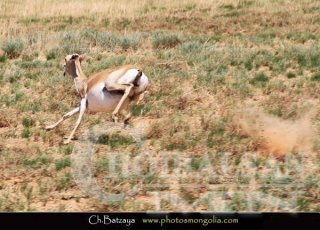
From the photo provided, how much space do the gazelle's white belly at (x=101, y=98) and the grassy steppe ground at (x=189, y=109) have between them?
Result: 0.54 metres

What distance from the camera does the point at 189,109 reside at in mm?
11414

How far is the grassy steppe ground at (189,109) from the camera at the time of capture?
759 centimetres

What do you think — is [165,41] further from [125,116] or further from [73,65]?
[73,65]

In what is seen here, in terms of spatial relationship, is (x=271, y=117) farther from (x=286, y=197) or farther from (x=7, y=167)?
(x=7, y=167)

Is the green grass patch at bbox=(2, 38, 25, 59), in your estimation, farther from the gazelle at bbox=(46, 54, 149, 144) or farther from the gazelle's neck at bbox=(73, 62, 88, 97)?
the gazelle at bbox=(46, 54, 149, 144)

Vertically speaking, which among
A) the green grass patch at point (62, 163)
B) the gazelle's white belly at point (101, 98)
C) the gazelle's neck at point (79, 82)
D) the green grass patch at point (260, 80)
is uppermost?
the gazelle's neck at point (79, 82)

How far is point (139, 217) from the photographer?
564 centimetres

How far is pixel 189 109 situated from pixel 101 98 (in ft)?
8.22

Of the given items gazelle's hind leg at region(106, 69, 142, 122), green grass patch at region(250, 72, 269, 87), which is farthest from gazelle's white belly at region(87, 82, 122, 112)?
green grass patch at region(250, 72, 269, 87)

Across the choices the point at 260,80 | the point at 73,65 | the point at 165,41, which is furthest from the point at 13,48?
the point at 73,65

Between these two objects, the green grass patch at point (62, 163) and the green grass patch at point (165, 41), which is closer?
the green grass patch at point (62, 163)

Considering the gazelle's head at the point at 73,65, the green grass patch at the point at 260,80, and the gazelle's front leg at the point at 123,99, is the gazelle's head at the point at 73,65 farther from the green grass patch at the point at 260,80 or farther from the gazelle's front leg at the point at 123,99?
the green grass patch at the point at 260,80

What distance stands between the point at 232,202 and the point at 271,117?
153 inches

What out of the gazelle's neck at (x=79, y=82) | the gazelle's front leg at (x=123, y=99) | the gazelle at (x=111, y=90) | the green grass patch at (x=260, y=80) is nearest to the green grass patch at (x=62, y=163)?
the gazelle at (x=111, y=90)
